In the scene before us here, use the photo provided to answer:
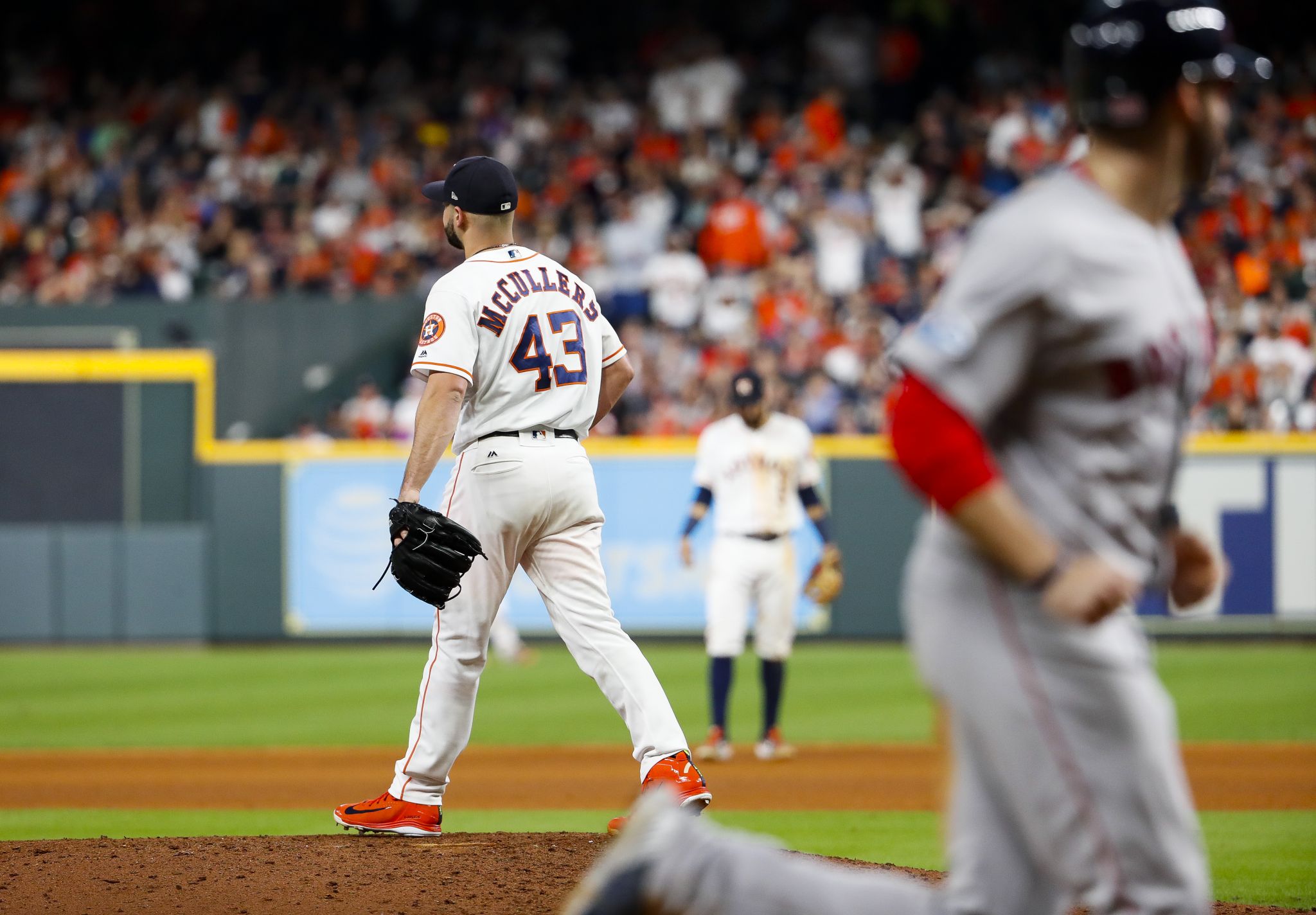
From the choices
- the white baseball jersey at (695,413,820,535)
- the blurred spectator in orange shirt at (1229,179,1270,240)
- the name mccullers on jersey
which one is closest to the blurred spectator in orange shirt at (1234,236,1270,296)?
the blurred spectator in orange shirt at (1229,179,1270,240)

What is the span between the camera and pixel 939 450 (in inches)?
103

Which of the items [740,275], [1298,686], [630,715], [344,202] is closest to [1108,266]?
[630,715]

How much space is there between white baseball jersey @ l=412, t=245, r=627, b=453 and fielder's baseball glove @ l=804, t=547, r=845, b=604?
4.15 m

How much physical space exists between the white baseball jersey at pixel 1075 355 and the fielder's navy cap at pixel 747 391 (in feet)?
22.8

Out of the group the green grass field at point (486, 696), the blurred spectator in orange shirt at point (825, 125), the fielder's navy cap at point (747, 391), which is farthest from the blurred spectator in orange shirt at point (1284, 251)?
the fielder's navy cap at point (747, 391)

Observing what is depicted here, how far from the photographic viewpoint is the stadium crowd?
57.0 feet

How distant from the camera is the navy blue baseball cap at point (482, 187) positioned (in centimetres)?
566

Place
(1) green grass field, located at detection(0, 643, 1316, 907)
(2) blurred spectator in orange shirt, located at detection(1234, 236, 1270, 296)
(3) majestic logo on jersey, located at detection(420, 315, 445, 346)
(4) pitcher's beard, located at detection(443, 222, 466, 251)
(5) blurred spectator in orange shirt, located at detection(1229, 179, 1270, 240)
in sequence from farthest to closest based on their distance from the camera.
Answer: (5) blurred spectator in orange shirt, located at detection(1229, 179, 1270, 240), (2) blurred spectator in orange shirt, located at detection(1234, 236, 1270, 296), (1) green grass field, located at detection(0, 643, 1316, 907), (4) pitcher's beard, located at detection(443, 222, 466, 251), (3) majestic logo on jersey, located at detection(420, 315, 445, 346)

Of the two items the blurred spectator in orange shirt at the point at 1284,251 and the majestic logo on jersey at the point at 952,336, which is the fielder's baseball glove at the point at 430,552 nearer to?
the majestic logo on jersey at the point at 952,336

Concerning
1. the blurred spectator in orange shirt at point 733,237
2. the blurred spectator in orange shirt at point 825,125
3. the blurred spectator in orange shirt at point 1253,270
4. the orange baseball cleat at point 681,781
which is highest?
the blurred spectator in orange shirt at point 825,125

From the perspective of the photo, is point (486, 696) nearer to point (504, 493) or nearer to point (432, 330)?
point (504, 493)

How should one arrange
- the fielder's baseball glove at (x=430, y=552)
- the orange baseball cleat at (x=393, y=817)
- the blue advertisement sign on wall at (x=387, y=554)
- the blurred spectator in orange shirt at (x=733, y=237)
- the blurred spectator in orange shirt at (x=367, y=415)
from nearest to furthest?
the fielder's baseball glove at (x=430, y=552) → the orange baseball cleat at (x=393, y=817) → the blue advertisement sign on wall at (x=387, y=554) → the blurred spectator in orange shirt at (x=367, y=415) → the blurred spectator in orange shirt at (x=733, y=237)

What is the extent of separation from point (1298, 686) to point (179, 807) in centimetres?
859

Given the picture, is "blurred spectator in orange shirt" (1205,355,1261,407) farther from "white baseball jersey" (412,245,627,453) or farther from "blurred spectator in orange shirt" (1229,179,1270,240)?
"white baseball jersey" (412,245,627,453)
